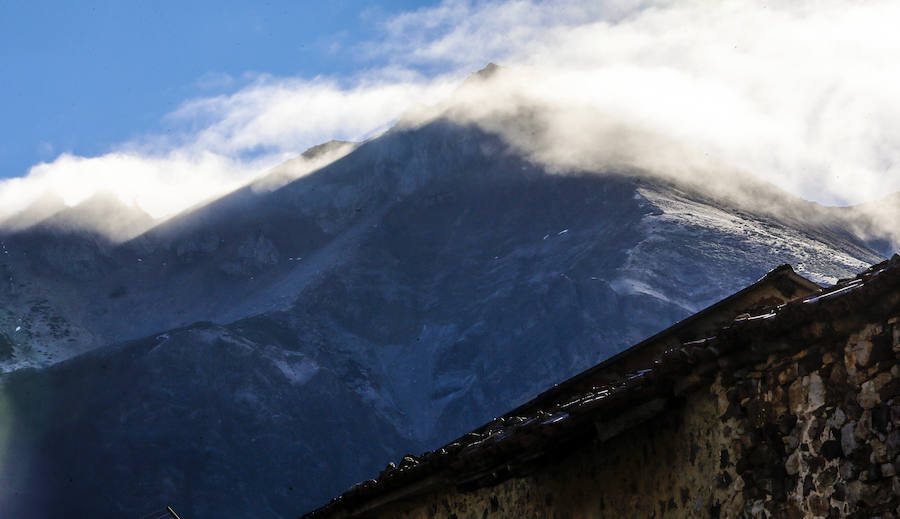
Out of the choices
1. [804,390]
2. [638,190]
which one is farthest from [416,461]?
[638,190]

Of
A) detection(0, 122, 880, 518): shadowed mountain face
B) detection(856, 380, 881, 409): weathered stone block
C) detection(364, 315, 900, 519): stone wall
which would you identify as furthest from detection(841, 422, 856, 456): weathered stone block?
detection(0, 122, 880, 518): shadowed mountain face

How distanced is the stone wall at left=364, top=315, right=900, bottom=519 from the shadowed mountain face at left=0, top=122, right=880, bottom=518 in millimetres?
93642

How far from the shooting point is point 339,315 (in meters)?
128

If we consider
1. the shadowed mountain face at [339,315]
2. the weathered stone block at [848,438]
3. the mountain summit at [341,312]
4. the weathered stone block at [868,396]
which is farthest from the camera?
the mountain summit at [341,312]

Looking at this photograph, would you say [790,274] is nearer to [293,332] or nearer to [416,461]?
[416,461]

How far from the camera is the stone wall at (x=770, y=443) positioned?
232 inches

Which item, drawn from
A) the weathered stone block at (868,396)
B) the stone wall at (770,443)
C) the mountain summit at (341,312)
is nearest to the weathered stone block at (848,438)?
the stone wall at (770,443)

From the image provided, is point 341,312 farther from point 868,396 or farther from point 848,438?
point 868,396

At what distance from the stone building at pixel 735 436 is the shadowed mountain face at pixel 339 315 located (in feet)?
304

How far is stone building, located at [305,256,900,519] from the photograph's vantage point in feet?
19.5

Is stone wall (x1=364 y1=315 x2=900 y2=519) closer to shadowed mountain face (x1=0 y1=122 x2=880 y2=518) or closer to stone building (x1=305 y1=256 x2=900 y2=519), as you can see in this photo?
stone building (x1=305 y1=256 x2=900 y2=519)

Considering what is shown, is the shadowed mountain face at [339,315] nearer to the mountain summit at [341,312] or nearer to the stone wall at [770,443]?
the mountain summit at [341,312]

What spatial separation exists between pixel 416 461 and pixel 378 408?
108m

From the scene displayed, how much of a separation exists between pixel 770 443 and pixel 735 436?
0.38m
